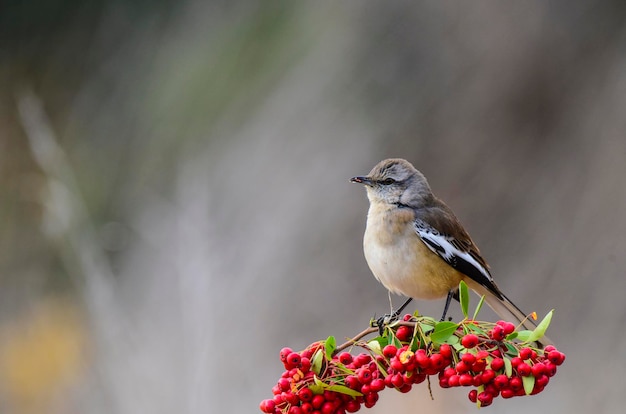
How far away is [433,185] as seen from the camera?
6.21 metres

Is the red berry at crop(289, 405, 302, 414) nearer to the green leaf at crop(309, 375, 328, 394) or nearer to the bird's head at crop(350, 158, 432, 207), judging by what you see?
the green leaf at crop(309, 375, 328, 394)

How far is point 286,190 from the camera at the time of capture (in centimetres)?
652

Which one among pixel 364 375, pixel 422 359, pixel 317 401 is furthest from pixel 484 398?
pixel 317 401

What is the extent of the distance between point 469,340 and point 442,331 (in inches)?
2.6

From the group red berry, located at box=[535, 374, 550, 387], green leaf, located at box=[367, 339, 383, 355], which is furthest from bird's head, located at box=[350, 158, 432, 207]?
red berry, located at box=[535, 374, 550, 387]

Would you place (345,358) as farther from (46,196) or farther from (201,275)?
(46,196)

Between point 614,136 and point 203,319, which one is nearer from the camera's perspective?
point 203,319

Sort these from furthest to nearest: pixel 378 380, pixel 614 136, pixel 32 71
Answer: pixel 32 71 → pixel 614 136 → pixel 378 380

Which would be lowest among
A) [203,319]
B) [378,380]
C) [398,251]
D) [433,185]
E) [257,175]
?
[378,380]

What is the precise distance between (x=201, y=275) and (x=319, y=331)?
129 cm

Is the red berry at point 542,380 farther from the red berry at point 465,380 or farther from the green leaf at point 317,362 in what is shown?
the green leaf at point 317,362

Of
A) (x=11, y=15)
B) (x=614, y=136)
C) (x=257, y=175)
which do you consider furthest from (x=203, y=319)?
(x=11, y=15)

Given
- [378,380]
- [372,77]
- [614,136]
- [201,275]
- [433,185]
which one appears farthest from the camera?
[372,77]

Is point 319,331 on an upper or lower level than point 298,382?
upper
